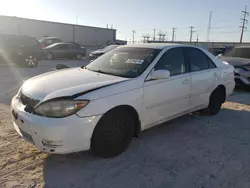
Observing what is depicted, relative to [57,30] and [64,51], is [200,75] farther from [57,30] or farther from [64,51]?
[57,30]

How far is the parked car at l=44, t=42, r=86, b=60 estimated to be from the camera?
19.9 m

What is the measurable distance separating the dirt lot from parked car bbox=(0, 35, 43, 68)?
30.9 ft

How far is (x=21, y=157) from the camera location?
3.17m

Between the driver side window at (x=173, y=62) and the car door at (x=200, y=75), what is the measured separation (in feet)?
0.63

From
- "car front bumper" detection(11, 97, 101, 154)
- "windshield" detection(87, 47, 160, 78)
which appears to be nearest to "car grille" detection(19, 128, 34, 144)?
"car front bumper" detection(11, 97, 101, 154)

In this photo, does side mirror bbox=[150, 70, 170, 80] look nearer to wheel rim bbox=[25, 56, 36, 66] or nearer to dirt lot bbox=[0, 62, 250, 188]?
dirt lot bbox=[0, 62, 250, 188]

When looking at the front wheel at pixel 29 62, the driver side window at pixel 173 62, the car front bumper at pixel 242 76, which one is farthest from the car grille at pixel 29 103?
the front wheel at pixel 29 62

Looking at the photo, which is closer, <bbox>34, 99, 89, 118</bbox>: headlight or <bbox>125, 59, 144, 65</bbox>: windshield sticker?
<bbox>34, 99, 89, 118</bbox>: headlight

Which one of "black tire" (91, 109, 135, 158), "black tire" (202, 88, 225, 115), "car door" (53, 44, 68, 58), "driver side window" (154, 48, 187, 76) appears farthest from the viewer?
"car door" (53, 44, 68, 58)

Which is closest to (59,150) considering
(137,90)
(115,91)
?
(115,91)

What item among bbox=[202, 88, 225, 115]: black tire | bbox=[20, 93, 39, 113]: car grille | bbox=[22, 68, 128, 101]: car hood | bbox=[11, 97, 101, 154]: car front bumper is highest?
bbox=[22, 68, 128, 101]: car hood

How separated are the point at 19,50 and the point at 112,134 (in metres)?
11.5

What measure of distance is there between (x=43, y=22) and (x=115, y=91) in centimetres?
4326

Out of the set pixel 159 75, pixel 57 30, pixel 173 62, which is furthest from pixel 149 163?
pixel 57 30
